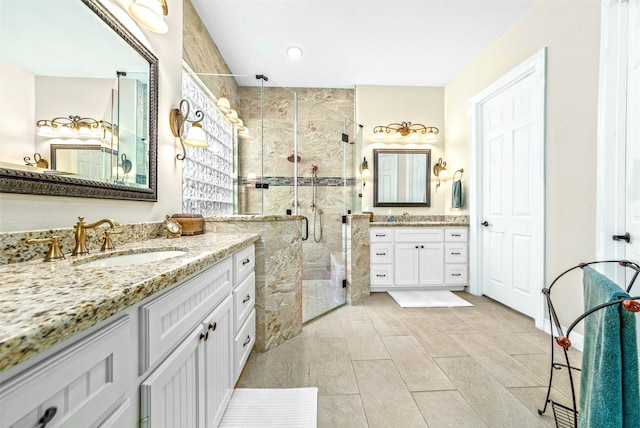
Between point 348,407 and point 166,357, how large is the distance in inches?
41.5

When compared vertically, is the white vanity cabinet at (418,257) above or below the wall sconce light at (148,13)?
below

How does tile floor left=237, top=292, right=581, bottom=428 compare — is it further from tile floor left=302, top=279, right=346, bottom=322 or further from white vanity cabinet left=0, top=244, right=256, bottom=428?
white vanity cabinet left=0, top=244, right=256, bottom=428

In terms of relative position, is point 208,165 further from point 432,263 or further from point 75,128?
point 432,263

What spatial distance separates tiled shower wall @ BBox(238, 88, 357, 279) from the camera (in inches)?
109

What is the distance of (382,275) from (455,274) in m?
0.92

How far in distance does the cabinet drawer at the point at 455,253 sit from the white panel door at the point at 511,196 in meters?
0.22

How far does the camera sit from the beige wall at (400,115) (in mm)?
3762

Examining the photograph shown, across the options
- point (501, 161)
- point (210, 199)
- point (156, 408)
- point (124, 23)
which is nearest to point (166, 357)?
point (156, 408)

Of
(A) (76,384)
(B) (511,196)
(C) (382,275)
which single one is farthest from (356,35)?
(A) (76,384)

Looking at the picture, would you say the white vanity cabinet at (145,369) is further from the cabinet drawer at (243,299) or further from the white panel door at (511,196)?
the white panel door at (511,196)

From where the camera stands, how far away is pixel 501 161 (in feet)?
9.35

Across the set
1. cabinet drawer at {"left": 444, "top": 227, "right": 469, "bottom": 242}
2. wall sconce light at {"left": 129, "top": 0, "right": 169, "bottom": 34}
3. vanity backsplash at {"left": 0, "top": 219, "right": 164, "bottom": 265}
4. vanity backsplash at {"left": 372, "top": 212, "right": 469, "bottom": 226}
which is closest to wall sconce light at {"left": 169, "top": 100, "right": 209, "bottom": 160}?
wall sconce light at {"left": 129, "top": 0, "right": 169, "bottom": 34}

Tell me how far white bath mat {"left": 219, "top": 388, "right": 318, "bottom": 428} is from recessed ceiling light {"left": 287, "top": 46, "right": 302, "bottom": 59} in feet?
10.4

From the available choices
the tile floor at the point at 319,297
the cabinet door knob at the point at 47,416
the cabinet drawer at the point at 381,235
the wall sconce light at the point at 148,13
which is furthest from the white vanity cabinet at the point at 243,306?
the cabinet drawer at the point at 381,235
